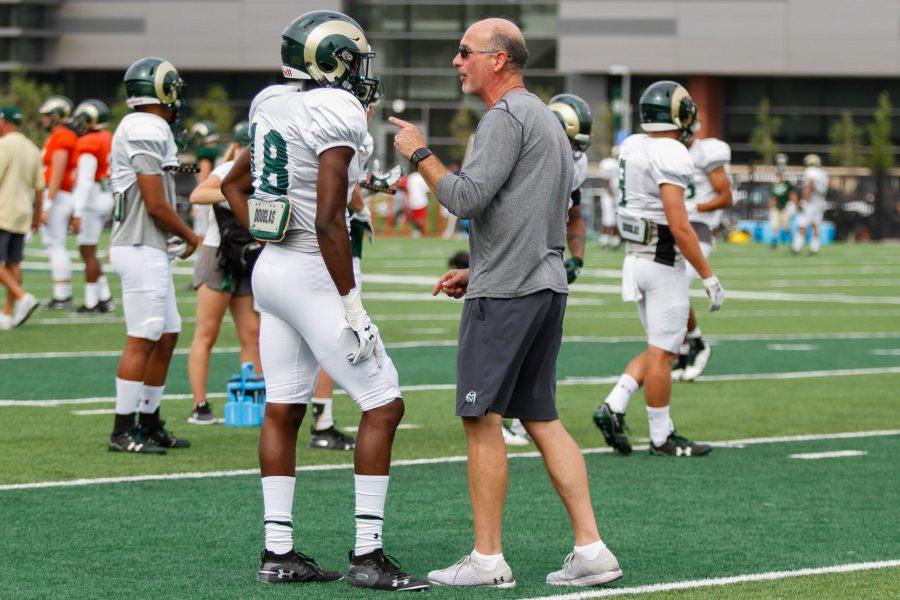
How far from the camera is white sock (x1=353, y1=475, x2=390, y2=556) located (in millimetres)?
5863

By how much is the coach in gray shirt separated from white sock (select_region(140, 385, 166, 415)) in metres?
3.50

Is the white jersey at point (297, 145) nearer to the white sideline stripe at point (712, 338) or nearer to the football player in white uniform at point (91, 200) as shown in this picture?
the white sideline stripe at point (712, 338)

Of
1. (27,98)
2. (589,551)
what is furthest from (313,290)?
(27,98)

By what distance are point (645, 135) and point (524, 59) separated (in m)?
3.62

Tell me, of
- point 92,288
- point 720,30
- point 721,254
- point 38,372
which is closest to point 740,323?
point 92,288

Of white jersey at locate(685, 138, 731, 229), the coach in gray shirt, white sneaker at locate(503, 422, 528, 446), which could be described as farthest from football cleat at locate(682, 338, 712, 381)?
the coach in gray shirt

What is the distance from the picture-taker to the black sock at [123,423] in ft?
29.3

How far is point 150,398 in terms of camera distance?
909 cm

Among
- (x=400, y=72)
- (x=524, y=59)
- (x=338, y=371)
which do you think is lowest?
(x=338, y=371)

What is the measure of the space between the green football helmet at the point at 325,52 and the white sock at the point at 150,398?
341 cm

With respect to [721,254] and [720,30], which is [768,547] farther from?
[720,30]

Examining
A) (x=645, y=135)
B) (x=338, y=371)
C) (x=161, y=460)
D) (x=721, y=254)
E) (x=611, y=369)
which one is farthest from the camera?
(x=721, y=254)

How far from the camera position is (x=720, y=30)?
213 ft

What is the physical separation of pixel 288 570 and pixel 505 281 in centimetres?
131
